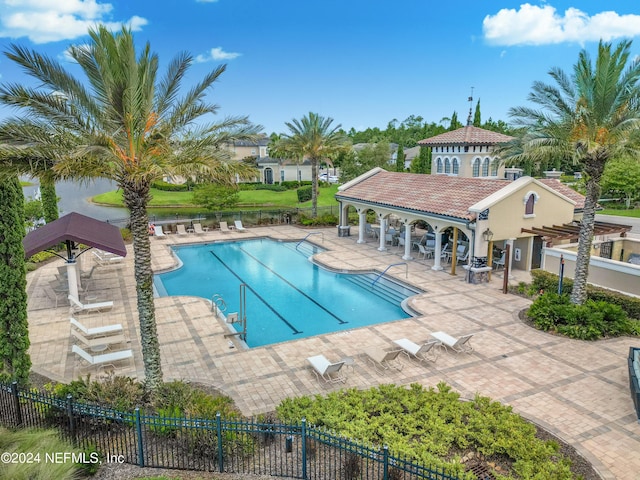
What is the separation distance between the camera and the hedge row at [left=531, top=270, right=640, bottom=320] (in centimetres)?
1511

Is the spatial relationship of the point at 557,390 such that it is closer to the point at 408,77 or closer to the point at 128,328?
the point at 128,328

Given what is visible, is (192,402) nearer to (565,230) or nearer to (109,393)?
(109,393)

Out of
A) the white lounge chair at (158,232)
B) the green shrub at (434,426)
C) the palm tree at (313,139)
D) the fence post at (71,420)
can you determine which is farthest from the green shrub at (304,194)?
the fence post at (71,420)

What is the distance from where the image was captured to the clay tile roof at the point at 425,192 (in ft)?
69.8

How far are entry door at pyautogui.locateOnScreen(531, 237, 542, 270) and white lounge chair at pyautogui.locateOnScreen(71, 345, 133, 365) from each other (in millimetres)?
18826

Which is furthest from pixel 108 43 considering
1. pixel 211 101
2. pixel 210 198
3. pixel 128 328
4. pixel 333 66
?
pixel 333 66

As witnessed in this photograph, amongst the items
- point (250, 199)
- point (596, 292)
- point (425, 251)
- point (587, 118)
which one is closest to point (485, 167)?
point (425, 251)

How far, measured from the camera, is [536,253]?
22.4 meters

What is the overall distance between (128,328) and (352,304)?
8698 millimetres

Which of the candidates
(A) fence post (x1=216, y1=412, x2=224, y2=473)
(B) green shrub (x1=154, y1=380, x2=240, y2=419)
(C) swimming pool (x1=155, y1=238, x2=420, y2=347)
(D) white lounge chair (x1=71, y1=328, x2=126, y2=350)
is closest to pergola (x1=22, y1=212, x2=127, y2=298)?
(D) white lounge chair (x1=71, y1=328, x2=126, y2=350)

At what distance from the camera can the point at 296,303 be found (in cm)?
1888

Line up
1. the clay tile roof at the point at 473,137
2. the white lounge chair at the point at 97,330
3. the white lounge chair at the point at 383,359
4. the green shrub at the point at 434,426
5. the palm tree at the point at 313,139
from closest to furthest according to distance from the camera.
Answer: the green shrub at the point at 434,426 → the white lounge chair at the point at 383,359 → the white lounge chair at the point at 97,330 → the clay tile roof at the point at 473,137 → the palm tree at the point at 313,139

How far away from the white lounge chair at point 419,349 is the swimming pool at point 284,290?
381 cm

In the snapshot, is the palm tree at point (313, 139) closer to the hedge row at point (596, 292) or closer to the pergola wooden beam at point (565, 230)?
the pergola wooden beam at point (565, 230)
